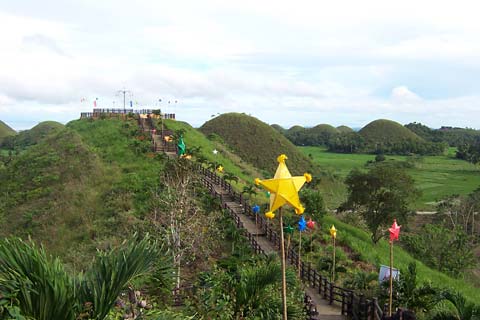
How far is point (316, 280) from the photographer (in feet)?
51.3

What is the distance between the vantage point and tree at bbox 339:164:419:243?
84.1 ft

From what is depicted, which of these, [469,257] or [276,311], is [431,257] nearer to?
[469,257]

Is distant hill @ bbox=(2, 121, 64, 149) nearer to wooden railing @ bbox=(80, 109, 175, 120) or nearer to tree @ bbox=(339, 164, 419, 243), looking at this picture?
wooden railing @ bbox=(80, 109, 175, 120)

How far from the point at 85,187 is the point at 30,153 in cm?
1528

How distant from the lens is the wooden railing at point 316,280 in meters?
12.2

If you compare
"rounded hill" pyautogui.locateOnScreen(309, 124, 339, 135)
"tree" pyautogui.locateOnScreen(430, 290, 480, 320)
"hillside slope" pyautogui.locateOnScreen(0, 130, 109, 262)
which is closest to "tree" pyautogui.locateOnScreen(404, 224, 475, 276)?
"tree" pyautogui.locateOnScreen(430, 290, 480, 320)

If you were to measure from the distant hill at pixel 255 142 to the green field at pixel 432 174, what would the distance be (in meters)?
7.29

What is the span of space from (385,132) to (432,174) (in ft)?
190

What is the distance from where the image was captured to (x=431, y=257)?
88.9 ft

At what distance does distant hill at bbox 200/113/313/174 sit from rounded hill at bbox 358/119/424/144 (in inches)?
2427

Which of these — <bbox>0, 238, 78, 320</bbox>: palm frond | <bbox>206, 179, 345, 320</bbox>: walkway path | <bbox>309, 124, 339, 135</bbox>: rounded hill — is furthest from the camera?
<bbox>309, 124, 339, 135</bbox>: rounded hill

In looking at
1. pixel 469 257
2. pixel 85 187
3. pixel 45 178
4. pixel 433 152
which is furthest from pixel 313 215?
pixel 433 152

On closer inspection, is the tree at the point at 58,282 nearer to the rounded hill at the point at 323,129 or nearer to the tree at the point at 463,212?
the tree at the point at 463,212

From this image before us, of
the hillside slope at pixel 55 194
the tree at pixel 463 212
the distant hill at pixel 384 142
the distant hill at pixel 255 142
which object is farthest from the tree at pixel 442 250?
the distant hill at pixel 384 142
